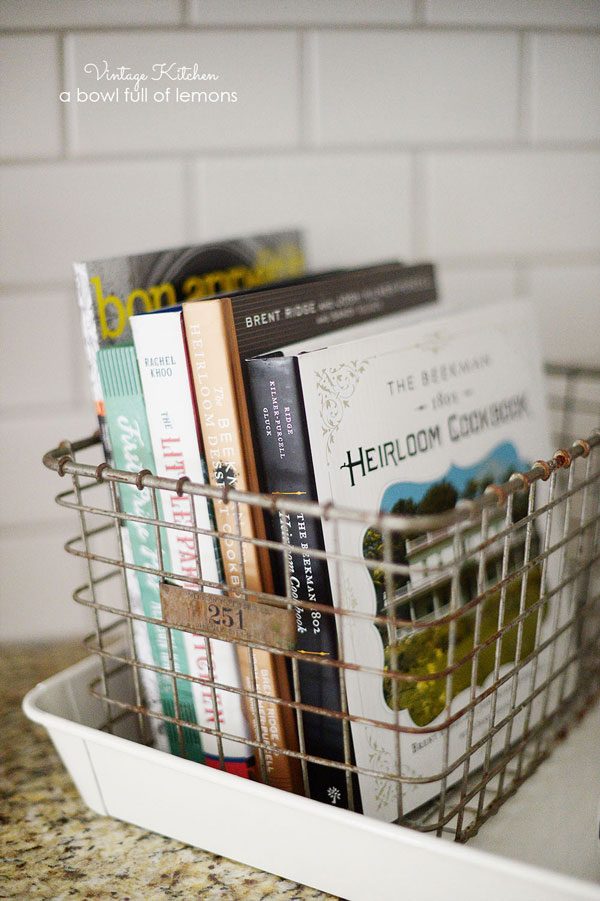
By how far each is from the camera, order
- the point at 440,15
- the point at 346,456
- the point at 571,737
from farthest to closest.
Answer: the point at 440,15 → the point at 571,737 → the point at 346,456

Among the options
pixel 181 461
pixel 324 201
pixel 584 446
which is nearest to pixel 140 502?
pixel 181 461

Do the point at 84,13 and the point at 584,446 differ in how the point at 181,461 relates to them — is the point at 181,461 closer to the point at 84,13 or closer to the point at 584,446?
the point at 584,446

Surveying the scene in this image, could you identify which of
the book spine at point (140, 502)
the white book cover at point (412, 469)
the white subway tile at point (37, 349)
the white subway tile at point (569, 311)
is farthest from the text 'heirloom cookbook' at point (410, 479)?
the white subway tile at point (37, 349)

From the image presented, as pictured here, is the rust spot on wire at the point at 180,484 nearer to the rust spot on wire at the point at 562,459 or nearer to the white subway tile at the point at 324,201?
the rust spot on wire at the point at 562,459

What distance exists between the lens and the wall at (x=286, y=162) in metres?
0.69

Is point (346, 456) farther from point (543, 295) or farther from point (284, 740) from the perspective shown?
point (543, 295)

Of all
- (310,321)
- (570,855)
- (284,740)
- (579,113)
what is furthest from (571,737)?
(579,113)

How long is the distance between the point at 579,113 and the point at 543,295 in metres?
0.16

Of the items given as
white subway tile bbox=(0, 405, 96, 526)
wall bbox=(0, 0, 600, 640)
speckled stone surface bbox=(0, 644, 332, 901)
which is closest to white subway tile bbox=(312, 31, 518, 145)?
wall bbox=(0, 0, 600, 640)

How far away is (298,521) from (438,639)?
0.13 m

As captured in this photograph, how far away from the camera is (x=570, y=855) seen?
483 millimetres

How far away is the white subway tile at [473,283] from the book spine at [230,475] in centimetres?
39

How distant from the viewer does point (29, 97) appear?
2.22 feet

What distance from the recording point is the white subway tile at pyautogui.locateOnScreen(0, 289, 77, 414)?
713 millimetres
